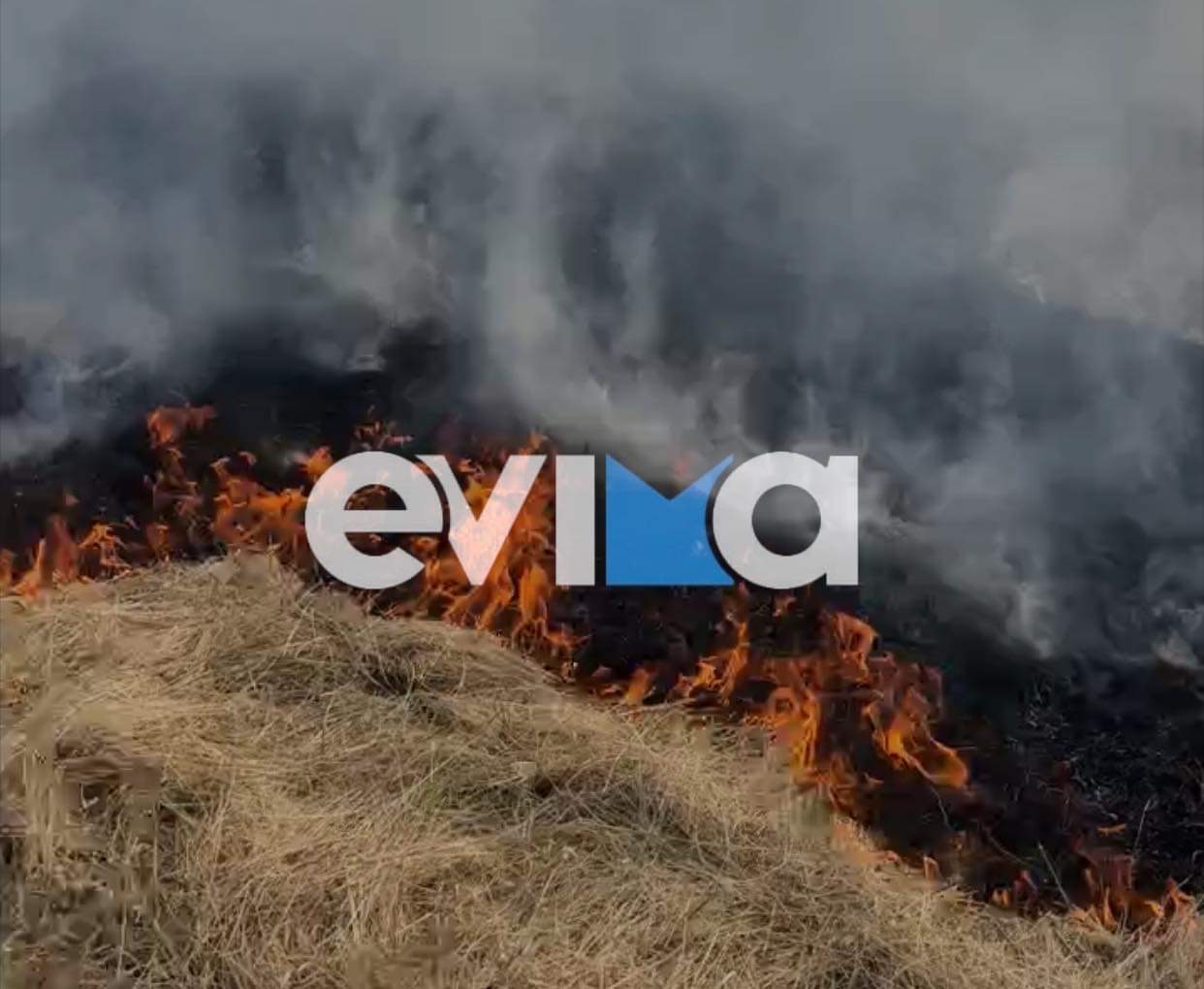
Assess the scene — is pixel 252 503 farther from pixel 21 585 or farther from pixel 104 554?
pixel 21 585

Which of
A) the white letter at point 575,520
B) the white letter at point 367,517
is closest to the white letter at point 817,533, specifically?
the white letter at point 575,520

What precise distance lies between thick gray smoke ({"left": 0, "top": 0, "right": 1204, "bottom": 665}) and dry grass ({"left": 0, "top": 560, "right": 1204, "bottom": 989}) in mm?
1069

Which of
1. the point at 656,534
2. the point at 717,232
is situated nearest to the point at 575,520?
the point at 656,534

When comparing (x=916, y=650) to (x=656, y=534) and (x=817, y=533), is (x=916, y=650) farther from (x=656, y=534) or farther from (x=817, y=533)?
(x=656, y=534)

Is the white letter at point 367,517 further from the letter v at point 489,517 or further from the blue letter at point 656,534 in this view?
the blue letter at point 656,534

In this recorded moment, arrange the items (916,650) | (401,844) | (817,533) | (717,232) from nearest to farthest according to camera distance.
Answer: (401,844), (916,650), (817,533), (717,232)

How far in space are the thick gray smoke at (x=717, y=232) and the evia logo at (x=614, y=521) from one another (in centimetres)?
12

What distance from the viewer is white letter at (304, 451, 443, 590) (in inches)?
179

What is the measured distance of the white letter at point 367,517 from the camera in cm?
455

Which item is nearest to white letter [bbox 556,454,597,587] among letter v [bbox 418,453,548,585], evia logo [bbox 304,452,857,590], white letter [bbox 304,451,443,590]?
evia logo [bbox 304,452,857,590]

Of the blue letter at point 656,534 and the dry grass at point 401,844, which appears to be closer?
the dry grass at point 401,844

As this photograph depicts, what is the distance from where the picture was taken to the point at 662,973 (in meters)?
2.97

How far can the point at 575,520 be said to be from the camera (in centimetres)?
452

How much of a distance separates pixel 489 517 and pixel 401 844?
1.55m
